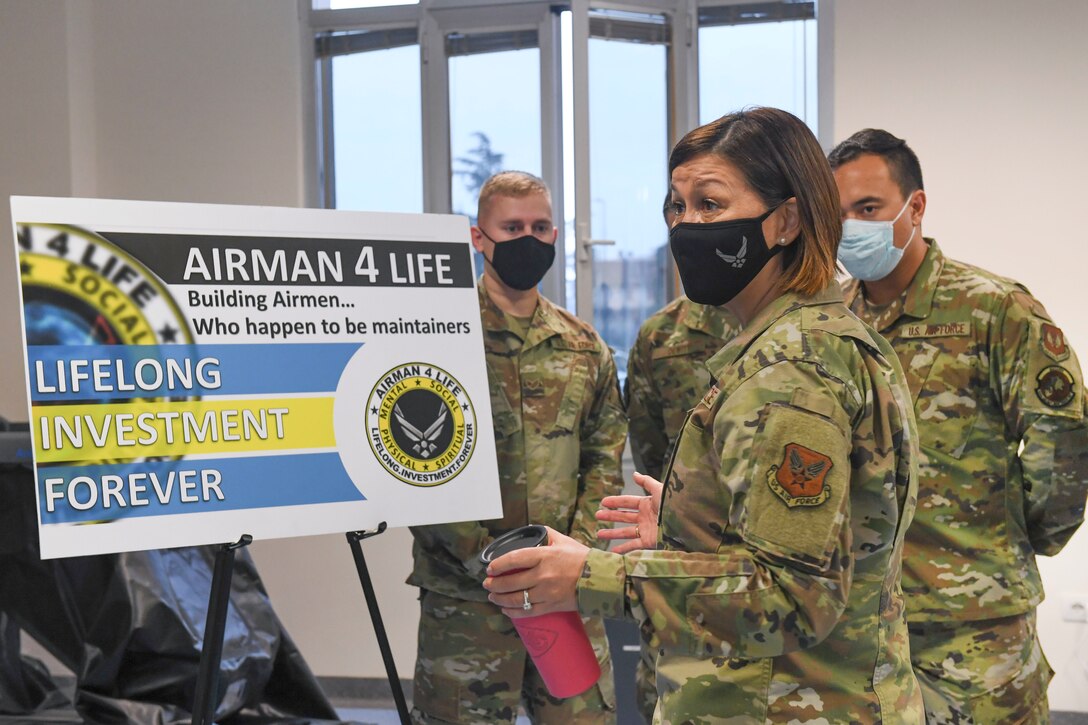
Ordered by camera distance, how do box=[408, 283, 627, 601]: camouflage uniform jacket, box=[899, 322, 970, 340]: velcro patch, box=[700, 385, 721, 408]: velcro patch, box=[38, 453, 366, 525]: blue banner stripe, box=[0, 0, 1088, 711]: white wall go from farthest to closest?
box=[0, 0, 1088, 711]: white wall, box=[408, 283, 627, 601]: camouflage uniform jacket, box=[899, 322, 970, 340]: velcro patch, box=[38, 453, 366, 525]: blue banner stripe, box=[700, 385, 721, 408]: velcro patch

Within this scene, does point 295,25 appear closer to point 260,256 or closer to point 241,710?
point 260,256

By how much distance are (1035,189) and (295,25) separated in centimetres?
284

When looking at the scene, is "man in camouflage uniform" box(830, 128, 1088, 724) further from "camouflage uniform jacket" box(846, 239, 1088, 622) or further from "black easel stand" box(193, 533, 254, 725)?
"black easel stand" box(193, 533, 254, 725)

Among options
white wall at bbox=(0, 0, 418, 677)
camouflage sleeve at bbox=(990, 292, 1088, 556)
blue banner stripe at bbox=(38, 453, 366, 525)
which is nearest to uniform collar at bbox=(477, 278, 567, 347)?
blue banner stripe at bbox=(38, 453, 366, 525)

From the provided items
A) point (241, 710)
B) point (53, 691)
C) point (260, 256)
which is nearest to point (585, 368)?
A: point (260, 256)

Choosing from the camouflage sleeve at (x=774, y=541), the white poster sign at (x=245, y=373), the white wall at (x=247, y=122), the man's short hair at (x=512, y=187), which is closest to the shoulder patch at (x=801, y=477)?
the camouflage sleeve at (x=774, y=541)

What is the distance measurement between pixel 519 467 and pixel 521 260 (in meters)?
0.52

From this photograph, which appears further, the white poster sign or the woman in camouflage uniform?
the white poster sign

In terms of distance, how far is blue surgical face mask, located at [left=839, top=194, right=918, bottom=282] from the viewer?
7.14 ft

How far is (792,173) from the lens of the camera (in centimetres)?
126

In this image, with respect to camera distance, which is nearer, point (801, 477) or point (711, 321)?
point (801, 477)

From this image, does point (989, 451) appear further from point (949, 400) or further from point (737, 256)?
point (737, 256)

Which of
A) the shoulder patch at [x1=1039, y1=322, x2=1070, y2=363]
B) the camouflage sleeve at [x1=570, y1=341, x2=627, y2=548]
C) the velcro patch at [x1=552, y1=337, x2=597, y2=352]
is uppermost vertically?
the shoulder patch at [x1=1039, y1=322, x2=1070, y2=363]

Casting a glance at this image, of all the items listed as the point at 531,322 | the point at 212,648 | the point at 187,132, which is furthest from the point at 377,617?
the point at 187,132
